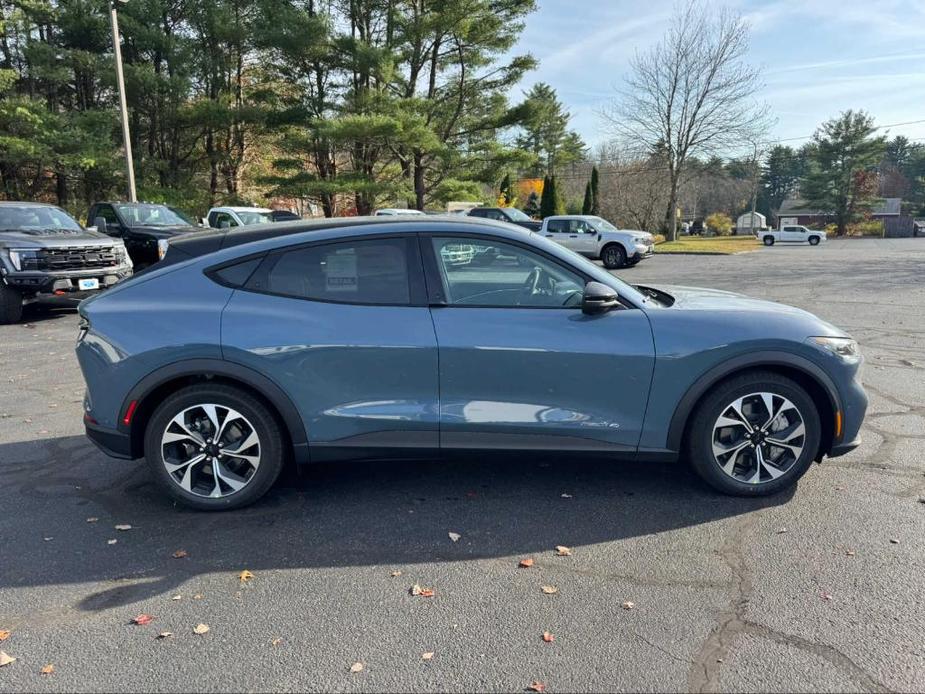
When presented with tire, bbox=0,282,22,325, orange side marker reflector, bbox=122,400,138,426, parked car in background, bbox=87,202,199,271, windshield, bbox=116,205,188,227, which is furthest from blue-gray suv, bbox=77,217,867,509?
windshield, bbox=116,205,188,227

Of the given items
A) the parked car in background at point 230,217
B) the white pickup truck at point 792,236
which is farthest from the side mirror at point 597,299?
the white pickup truck at point 792,236

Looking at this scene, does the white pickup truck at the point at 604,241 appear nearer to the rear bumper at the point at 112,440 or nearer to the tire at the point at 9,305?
the tire at the point at 9,305

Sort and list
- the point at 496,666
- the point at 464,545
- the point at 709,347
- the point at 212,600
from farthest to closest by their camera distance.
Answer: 1. the point at 709,347
2. the point at 464,545
3. the point at 212,600
4. the point at 496,666

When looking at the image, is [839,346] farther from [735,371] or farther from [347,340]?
[347,340]

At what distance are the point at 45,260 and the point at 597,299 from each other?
969 centimetres

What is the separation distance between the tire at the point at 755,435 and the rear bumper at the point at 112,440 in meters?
3.20

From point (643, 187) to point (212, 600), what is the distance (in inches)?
1838

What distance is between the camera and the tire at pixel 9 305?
9508mm

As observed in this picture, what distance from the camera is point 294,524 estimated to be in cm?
340

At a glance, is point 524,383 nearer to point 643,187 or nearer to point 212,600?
point 212,600

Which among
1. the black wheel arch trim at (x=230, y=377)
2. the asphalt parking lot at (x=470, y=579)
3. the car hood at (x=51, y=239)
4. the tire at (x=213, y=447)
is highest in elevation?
the car hood at (x=51, y=239)

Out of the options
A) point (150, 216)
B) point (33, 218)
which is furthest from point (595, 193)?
point (33, 218)

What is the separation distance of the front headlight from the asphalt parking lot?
0.84m

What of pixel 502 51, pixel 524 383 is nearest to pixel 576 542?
pixel 524 383
